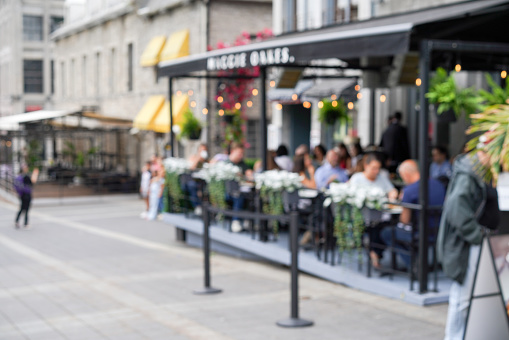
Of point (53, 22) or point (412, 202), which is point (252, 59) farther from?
point (53, 22)

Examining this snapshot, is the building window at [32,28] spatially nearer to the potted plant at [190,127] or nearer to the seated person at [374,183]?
the potted plant at [190,127]

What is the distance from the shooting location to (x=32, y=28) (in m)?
51.8

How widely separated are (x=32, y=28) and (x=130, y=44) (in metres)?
21.0

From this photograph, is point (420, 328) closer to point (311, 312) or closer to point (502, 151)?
point (311, 312)

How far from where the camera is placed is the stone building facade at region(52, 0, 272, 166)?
1068 inches

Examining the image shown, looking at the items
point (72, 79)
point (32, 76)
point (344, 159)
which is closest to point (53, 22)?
point (32, 76)

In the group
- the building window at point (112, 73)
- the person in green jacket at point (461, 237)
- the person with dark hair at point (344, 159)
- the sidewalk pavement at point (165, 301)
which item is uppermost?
the building window at point (112, 73)

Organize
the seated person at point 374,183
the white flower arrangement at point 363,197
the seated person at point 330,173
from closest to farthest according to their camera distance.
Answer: the white flower arrangement at point 363,197
the seated person at point 374,183
the seated person at point 330,173

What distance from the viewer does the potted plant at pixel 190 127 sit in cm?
2456

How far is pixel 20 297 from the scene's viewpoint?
32.5ft

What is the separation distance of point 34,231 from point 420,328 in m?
11.6

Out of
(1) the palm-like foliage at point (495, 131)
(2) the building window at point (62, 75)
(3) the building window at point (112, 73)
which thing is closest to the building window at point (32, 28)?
(2) the building window at point (62, 75)

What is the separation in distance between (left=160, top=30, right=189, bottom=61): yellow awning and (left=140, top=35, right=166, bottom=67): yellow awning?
740mm

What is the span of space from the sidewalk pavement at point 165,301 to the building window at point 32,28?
A: 39257mm
